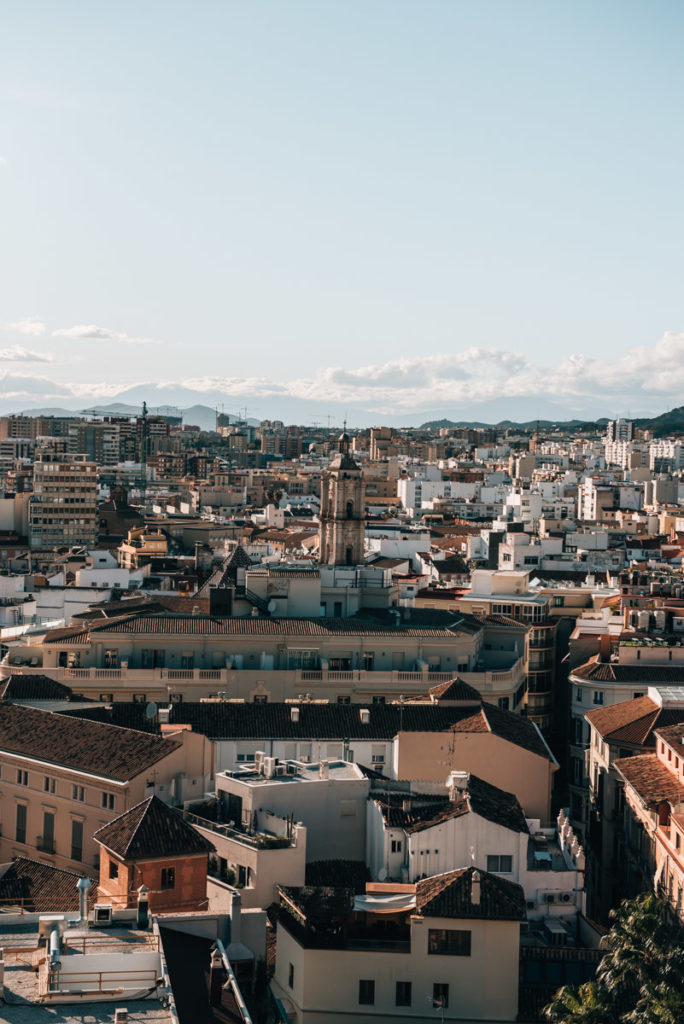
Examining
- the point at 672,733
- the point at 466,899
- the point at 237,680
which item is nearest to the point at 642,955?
the point at 466,899

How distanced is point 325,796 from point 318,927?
673cm

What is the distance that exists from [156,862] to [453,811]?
7.92 metres

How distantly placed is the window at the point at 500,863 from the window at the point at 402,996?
5175mm

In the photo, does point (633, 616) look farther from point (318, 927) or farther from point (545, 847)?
point (318, 927)

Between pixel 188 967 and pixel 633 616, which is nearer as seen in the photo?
pixel 188 967

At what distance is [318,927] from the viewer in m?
29.8

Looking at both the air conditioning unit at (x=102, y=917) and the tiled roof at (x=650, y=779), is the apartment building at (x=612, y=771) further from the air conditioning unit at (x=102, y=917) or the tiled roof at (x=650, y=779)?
the air conditioning unit at (x=102, y=917)

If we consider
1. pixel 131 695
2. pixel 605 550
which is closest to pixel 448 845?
pixel 131 695

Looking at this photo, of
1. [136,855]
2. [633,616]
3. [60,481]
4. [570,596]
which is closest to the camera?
[136,855]

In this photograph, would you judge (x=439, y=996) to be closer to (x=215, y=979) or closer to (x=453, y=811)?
(x=453, y=811)

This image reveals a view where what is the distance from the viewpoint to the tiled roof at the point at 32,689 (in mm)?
46500

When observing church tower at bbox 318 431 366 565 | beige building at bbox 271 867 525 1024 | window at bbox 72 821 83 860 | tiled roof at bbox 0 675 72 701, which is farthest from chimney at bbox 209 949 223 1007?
church tower at bbox 318 431 366 565

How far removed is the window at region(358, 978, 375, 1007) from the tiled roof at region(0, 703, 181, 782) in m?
9.46

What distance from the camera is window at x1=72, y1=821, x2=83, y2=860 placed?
1480 inches
